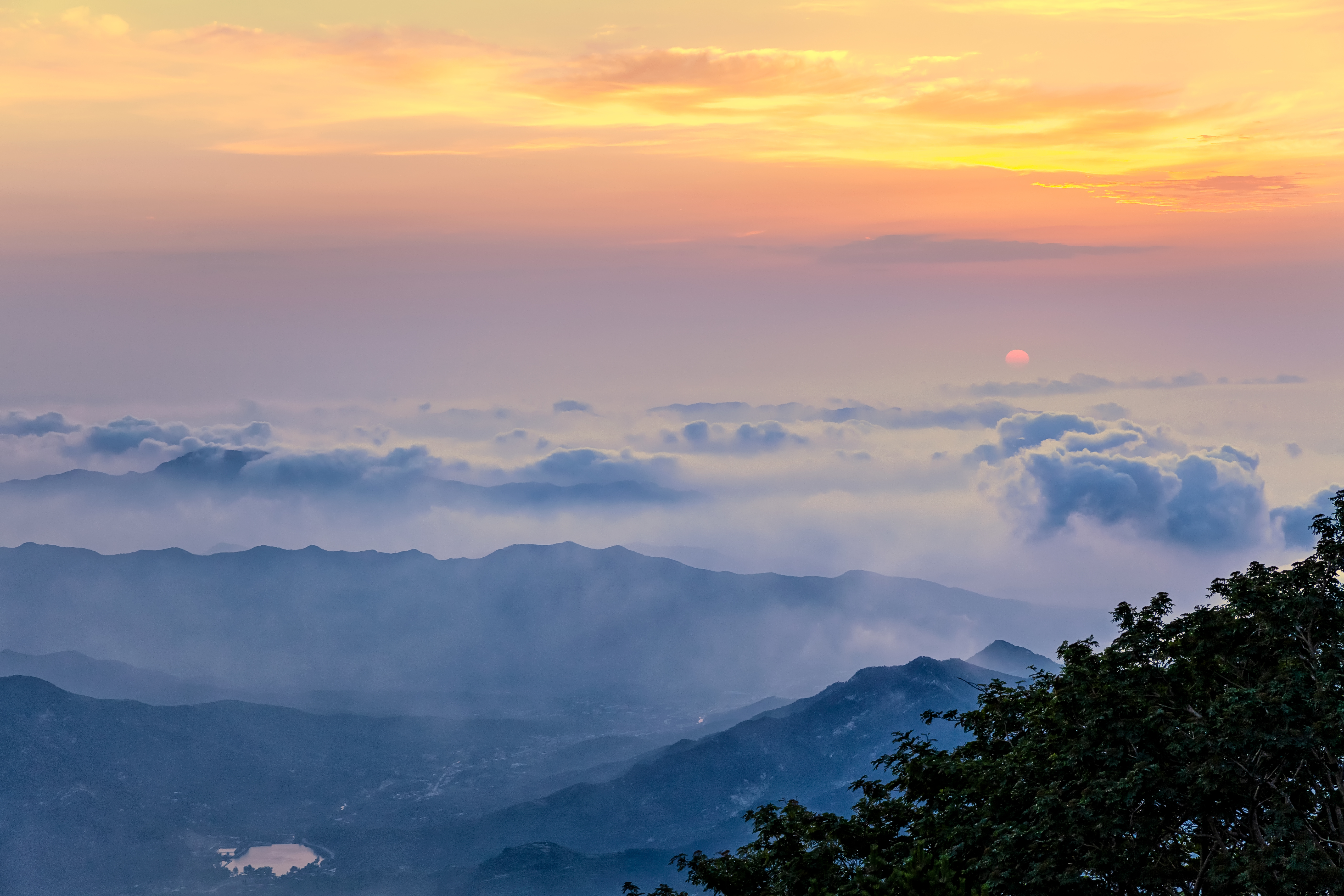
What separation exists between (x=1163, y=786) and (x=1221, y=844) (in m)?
2.56

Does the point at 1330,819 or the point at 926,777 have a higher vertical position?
the point at 1330,819

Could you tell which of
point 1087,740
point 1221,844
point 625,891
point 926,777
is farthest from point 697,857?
point 1221,844

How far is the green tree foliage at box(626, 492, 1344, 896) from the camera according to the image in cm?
3806

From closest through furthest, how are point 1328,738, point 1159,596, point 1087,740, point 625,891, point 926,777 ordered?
1. point 1328,738
2. point 1087,740
3. point 1159,596
4. point 926,777
5. point 625,891

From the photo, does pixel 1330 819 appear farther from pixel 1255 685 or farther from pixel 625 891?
pixel 625 891

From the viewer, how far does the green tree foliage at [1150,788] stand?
3806 cm

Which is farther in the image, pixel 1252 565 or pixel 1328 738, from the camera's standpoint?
pixel 1252 565

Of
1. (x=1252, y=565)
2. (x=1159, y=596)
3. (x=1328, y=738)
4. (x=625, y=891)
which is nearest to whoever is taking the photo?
(x=1328, y=738)

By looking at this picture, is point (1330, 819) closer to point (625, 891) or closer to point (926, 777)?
point (926, 777)

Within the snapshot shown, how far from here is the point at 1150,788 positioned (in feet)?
131

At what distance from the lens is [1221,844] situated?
38.9 m


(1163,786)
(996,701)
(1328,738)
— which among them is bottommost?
(996,701)

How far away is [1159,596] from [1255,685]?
6.97 m


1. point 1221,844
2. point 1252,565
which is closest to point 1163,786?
point 1221,844
